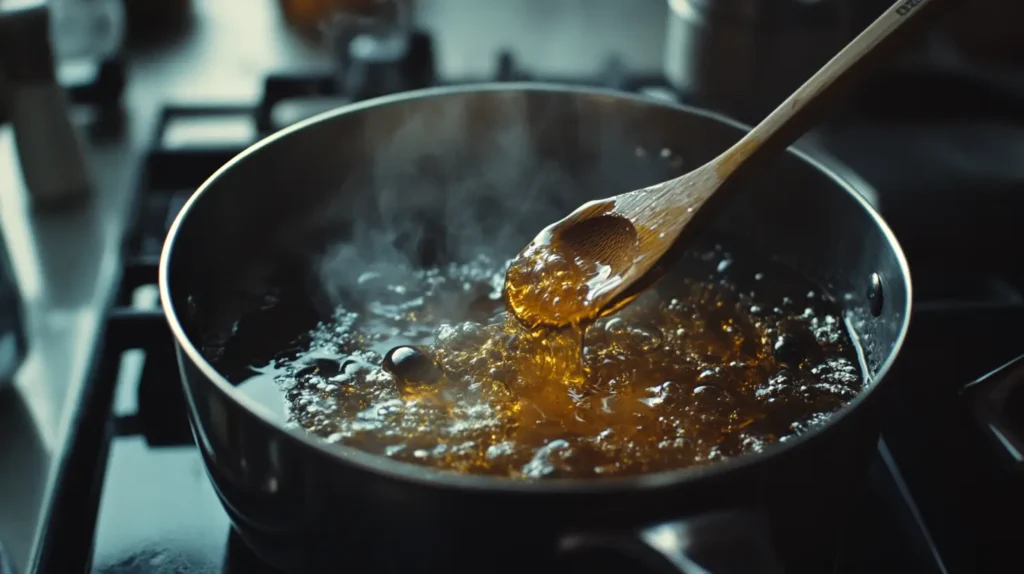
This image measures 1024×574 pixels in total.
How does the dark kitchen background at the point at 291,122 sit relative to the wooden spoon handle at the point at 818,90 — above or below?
below

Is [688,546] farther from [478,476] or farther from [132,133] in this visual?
[132,133]

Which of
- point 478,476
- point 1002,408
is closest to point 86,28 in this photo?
point 478,476

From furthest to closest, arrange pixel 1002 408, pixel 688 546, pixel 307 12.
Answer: pixel 307 12 → pixel 1002 408 → pixel 688 546

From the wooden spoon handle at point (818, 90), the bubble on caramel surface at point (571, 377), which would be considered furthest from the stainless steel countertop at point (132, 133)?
the wooden spoon handle at point (818, 90)

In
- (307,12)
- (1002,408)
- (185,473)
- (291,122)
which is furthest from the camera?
(307,12)

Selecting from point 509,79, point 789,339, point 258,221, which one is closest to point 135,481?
point 258,221

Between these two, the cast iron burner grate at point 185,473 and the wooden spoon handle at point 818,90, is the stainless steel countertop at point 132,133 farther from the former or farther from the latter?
the wooden spoon handle at point 818,90

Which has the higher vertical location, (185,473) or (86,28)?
(86,28)

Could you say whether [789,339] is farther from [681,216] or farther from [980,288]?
[980,288]
